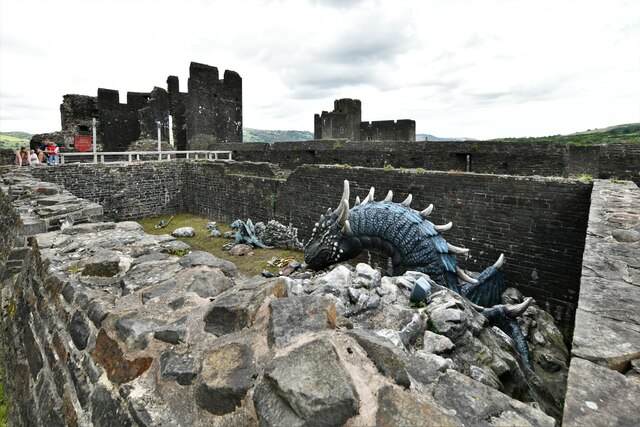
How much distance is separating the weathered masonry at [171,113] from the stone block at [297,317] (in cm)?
1752

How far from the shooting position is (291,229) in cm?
1028

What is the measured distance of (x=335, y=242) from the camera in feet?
19.0

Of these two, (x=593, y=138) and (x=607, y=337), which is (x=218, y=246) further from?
(x=593, y=138)

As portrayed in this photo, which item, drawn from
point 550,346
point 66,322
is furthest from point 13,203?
point 550,346

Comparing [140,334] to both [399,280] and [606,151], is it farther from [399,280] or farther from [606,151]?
[606,151]

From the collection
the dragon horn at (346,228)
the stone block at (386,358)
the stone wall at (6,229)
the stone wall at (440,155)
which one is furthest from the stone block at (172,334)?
the stone wall at (440,155)

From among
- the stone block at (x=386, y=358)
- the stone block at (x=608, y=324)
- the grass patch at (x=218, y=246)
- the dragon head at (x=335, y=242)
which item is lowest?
the grass patch at (x=218, y=246)

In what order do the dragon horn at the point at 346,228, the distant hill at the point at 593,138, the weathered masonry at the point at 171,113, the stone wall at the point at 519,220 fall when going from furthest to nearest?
the weathered masonry at the point at 171,113
the distant hill at the point at 593,138
the stone wall at the point at 519,220
the dragon horn at the point at 346,228

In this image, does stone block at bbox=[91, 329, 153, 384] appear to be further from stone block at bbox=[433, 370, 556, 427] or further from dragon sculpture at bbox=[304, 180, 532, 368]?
dragon sculpture at bbox=[304, 180, 532, 368]

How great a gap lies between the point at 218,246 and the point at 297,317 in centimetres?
879

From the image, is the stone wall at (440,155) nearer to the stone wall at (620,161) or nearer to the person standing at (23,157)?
the stone wall at (620,161)

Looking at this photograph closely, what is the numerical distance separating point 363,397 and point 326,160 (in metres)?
12.0

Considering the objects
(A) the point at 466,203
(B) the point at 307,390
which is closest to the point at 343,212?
(A) the point at 466,203

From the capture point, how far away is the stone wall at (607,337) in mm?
Result: 1357
